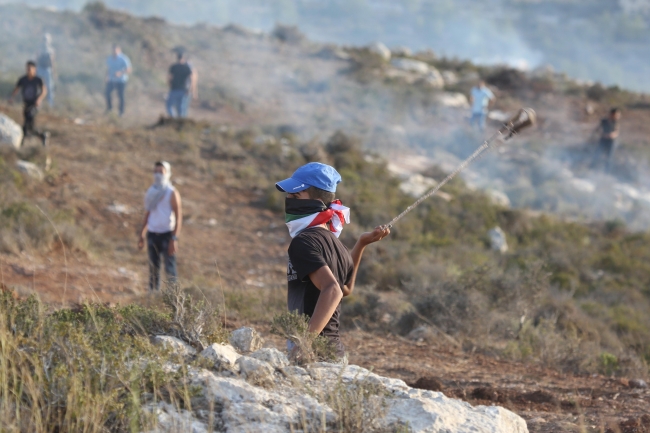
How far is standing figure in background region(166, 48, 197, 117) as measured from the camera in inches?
651

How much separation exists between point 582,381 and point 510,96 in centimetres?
2763

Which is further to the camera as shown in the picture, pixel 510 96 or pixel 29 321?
pixel 510 96

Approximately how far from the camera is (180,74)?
1658 centimetres

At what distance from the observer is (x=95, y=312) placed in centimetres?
338

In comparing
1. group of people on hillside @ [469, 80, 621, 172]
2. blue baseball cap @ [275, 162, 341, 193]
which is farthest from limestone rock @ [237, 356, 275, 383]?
group of people on hillside @ [469, 80, 621, 172]

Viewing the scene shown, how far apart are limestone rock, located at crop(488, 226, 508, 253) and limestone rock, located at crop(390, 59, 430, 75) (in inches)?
853

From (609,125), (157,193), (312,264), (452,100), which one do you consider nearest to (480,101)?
(609,125)

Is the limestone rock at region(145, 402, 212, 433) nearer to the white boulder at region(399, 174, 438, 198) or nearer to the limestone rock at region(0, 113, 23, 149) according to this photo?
the limestone rock at region(0, 113, 23, 149)

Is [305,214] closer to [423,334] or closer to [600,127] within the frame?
[423,334]

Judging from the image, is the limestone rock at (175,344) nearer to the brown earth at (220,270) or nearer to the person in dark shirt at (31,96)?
the brown earth at (220,270)

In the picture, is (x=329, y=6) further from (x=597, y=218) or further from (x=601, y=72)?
(x=597, y=218)

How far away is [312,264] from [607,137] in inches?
694

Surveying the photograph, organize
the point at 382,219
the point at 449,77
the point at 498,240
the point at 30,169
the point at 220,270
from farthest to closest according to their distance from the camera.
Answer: the point at 449,77 < the point at 498,240 < the point at 382,219 < the point at 30,169 < the point at 220,270

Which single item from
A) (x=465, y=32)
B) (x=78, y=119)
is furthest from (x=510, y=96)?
(x=465, y=32)
